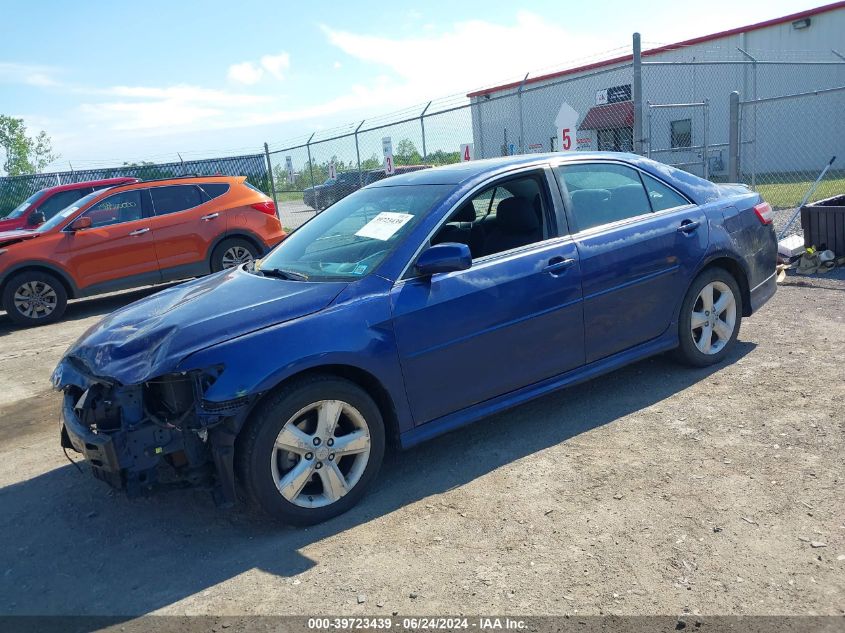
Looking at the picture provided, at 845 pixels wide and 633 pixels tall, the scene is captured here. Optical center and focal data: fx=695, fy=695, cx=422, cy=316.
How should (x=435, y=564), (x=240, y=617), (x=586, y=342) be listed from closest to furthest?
(x=240, y=617), (x=435, y=564), (x=586, y=342)

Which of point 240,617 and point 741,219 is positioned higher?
point 741,219

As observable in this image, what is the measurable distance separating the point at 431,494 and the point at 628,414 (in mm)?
1511

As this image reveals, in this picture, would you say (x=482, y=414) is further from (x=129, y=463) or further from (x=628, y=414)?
(x=129, y=463)

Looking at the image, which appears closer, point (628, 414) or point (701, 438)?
→ point (701, 438)

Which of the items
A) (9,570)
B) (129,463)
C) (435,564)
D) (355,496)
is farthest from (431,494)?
(9,570)

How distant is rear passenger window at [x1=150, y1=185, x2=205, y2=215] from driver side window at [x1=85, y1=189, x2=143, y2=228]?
0.24 metres

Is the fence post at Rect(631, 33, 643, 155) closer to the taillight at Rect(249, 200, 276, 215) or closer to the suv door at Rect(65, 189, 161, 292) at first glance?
the taillight at Rect(249, 200, 276, 215)

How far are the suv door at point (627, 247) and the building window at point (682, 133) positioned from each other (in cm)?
2353

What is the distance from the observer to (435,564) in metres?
3.08

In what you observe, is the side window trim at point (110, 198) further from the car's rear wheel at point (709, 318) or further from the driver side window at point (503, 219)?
the car's rear wheel at point (709, 318)

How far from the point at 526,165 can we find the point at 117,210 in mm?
7493

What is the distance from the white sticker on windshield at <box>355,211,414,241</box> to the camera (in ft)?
13.3

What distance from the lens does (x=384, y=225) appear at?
4.14 meters

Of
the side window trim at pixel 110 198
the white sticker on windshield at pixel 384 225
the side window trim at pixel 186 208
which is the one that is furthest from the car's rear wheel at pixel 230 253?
the white sticker on windshield at pixel 384 225
